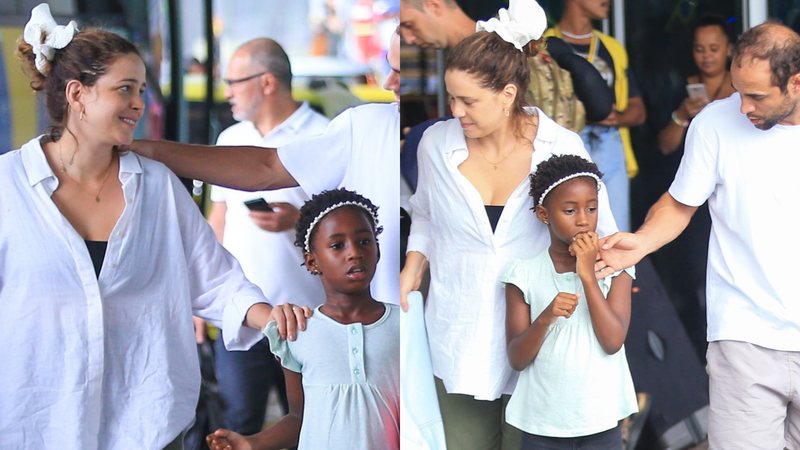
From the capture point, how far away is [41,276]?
2879mm

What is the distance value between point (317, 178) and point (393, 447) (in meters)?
0.83

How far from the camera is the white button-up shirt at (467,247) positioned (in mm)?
3307

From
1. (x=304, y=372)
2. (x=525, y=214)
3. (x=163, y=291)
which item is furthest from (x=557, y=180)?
(x=163, y=291)

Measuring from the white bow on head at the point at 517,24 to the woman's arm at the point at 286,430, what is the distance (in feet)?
3.73

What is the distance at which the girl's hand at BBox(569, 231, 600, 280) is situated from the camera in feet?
10.6

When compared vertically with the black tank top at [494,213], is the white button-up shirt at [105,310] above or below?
below

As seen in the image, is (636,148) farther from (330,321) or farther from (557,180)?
(330,321)

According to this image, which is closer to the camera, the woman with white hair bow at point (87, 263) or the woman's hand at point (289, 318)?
the woman with white hair bow at point (87, 263)

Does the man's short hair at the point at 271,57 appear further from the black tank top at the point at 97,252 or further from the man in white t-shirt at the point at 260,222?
the black tank top at the point at 97,252

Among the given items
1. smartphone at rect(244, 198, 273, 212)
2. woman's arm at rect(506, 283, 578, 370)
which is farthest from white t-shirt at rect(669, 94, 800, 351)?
smartphone at rect(244, 198, 273, 212)

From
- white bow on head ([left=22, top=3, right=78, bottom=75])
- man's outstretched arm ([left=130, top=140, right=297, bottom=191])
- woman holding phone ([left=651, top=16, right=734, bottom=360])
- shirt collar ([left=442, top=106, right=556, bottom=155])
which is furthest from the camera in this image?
woman holding phone ([left=651, top=16, right=734, bottom=360])

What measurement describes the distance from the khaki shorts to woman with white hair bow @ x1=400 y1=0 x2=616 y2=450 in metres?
0.54

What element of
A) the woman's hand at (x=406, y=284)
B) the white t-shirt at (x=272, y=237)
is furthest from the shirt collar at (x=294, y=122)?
the woman's hand at (x=406, y=284)

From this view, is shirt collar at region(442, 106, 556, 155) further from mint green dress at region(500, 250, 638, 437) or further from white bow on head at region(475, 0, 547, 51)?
mint green dress at region(500, 250, 638, 437)
